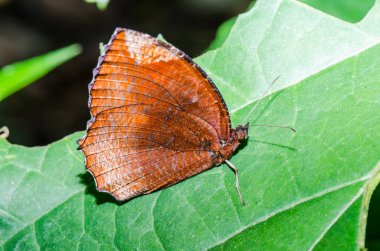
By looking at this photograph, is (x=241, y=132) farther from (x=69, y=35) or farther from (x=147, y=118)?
(x=69, y=35)

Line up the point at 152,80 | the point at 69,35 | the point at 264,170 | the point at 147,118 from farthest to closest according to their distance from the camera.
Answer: the point at 69,35, the point at 147,118, the point at 152,80, the point at 264,170

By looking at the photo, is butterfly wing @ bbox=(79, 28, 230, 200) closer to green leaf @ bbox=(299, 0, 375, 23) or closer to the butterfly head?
the butterfly head

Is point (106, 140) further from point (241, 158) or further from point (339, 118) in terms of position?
point (339, 118)

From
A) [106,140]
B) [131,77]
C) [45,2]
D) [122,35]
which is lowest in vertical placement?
[45,2]

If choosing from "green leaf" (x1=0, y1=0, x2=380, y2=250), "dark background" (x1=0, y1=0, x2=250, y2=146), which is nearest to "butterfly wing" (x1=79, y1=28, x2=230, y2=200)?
"green leaf" (x1=0, y1=0, x2=380, y2=250)

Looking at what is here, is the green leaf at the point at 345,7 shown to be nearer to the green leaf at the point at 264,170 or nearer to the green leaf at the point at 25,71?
the green leaf at the point at 264,170

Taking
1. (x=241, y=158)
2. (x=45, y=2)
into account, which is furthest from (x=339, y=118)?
(x=45, y=2)

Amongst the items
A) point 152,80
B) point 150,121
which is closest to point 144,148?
point 150,121

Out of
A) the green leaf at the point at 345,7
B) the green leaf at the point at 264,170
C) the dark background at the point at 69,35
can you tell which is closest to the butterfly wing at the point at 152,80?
the green leaf at the point at 264,170
